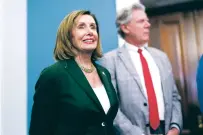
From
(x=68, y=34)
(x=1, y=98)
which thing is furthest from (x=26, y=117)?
(x=68, y=34)

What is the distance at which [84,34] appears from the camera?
1523 mm

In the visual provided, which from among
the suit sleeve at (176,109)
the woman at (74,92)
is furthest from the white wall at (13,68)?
the suit sleeve at (176,109)

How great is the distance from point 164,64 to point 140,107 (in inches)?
10.3

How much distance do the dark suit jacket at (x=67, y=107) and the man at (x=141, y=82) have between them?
0.13 meters

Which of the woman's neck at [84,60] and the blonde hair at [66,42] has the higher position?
the blonde hair at [66,42]

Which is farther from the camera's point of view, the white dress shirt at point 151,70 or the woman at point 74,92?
the white dress shirt at point 151,70

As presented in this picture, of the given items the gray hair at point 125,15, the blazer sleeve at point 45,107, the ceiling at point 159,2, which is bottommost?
the blazer sleeve at point 45,107

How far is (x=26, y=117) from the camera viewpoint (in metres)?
1.80

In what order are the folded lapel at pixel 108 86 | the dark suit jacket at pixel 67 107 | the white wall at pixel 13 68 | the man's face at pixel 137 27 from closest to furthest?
the dark suit jacket at pixel 67 107
the folded lapel at pixel 108 86
the man's face at pixel 137 27
the white wall at pixel 13 68

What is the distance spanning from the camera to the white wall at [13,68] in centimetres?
183

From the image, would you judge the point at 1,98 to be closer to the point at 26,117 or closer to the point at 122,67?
the point at 26,117

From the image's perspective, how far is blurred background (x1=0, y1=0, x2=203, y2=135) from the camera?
1.51 m

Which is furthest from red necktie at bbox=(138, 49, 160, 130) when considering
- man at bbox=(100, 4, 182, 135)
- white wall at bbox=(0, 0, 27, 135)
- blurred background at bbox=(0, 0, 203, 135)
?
white wall at bbox=(0, 0, 27, 135)

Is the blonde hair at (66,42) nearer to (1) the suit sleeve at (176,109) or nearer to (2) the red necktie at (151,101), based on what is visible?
(2) the red necktie at (151,101)
